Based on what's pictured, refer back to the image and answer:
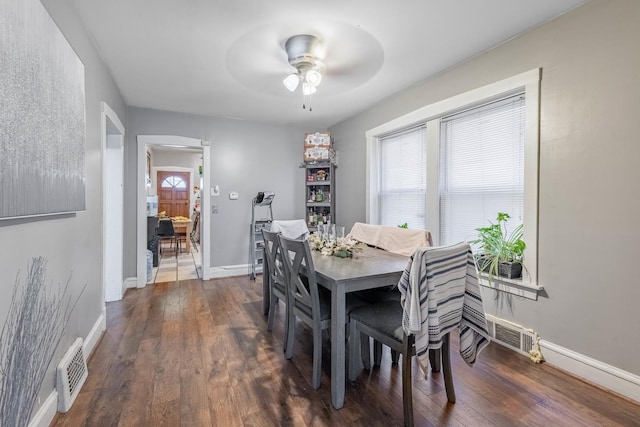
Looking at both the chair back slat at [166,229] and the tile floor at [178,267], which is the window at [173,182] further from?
the chair back slat at [166,229]

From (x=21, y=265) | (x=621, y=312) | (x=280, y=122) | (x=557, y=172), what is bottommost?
(x=621, y=312)

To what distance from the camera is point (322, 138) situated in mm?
4652

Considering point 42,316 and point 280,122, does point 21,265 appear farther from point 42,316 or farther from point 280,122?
point 280,122

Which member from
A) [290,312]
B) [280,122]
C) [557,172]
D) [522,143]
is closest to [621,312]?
[557,172]

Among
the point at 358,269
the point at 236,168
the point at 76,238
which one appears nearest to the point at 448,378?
the point at 358,269

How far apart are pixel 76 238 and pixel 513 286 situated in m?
3.19

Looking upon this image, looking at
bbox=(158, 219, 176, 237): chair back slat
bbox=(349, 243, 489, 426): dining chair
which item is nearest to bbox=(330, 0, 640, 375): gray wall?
bbox=(349, 243, 489, 426): dining chair

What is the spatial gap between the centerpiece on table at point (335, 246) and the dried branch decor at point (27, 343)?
5.71ft

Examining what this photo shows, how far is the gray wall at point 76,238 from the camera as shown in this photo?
4.28 ft

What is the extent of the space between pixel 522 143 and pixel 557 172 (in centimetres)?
42

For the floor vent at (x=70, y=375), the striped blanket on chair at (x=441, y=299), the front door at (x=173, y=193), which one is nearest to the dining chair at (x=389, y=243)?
the striped blanket on chair at (x=441, y=299)

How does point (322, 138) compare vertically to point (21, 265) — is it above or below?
above

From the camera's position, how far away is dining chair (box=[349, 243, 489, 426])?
150 cm

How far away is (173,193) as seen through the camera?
28.0ft
